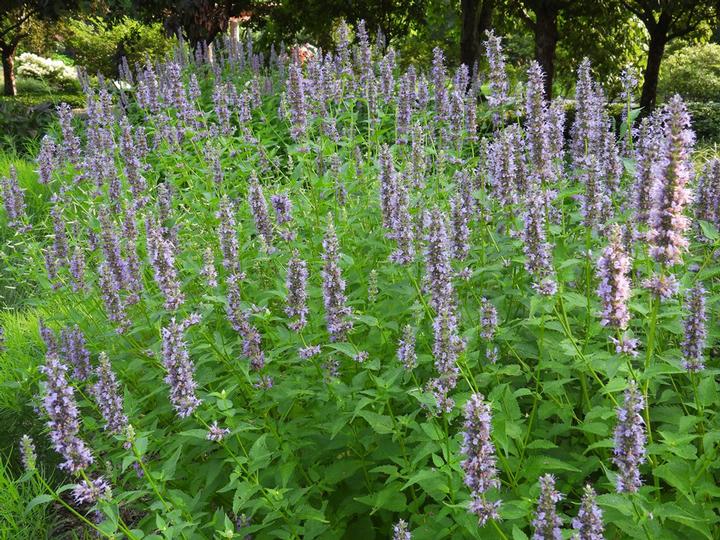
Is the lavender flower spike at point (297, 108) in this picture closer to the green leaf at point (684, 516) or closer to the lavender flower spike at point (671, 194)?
the lavender flower spike at point (671, 194)

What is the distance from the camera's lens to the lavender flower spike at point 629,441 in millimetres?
2074

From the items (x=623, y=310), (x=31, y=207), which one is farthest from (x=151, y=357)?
(x=31, y=207)

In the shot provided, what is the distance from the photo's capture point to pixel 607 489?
9.73 ft

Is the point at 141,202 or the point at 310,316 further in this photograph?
the point at 141,202

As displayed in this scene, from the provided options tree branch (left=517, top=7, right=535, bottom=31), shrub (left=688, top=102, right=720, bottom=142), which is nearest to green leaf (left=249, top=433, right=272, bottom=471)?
tree branch (left=517, top=7, right=535, bottom=31)

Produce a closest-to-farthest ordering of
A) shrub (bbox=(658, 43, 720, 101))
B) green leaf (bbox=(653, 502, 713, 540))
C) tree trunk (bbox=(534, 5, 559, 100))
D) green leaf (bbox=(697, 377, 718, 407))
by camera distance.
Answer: green leaf (bbox=(653, 502, 713, 540)) < green leaf (bbox=(697, 377, 718, 407)) < tree trunk (bbox=(534, 5, 559, 100)) < shrub (bbox=(658, 43, 720, 101))

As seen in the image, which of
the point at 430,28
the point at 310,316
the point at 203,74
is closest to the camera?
the point at 310,316

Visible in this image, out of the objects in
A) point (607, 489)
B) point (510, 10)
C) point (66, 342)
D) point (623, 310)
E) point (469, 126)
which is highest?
point (510, 10)

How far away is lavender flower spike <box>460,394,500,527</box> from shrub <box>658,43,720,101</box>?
25849 millimetres

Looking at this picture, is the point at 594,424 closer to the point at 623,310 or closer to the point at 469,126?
the point at 623,310

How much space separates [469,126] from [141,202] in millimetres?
2601

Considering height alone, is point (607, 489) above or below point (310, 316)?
below

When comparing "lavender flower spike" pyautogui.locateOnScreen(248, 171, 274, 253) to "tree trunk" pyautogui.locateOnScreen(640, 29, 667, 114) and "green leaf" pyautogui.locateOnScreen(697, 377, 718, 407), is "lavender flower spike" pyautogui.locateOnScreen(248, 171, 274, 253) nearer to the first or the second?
"green leaf" pyautogui.locateOnScreen(697, 377, 718, 407)

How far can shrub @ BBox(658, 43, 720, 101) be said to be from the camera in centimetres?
2481
